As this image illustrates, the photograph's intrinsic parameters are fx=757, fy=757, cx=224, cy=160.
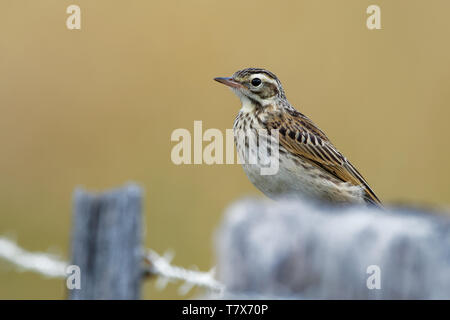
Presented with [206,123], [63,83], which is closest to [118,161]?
[206,123]

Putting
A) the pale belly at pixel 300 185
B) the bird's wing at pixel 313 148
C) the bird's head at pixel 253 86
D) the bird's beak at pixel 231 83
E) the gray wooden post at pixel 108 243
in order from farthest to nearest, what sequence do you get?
the bird's head at pixel 253 86, the bird's beak at pixel 231 83, the bird's wing at pixel 313 148, the pale belly at pixel 300 185, the gray wooden post at pixel 108 243

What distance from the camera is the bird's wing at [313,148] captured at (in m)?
5.52

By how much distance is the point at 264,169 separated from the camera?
5.16 m

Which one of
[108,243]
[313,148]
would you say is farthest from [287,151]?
[108,243]

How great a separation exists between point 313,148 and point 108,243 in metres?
2.62

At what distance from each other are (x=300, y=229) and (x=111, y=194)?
1.45 meters

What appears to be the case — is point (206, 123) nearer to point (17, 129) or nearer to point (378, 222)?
point (17, 129)

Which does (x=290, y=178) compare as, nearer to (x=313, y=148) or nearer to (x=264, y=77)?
(x=313, y=148)

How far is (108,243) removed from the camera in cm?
338

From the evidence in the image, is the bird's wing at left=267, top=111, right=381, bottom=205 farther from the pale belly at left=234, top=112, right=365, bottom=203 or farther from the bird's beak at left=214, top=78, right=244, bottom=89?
the bird's beak at left=214, top=78, right=244, bottom=89

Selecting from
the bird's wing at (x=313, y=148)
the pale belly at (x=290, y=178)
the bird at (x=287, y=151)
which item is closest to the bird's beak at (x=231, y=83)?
the bird at (x=287, y=151)

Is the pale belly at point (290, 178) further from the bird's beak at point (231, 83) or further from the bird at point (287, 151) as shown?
the bird's beak at point (231, 83)

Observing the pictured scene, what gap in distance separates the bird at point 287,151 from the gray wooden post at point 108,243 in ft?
6.16

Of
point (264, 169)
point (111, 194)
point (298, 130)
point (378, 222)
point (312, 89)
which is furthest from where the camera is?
point (312, 89)
